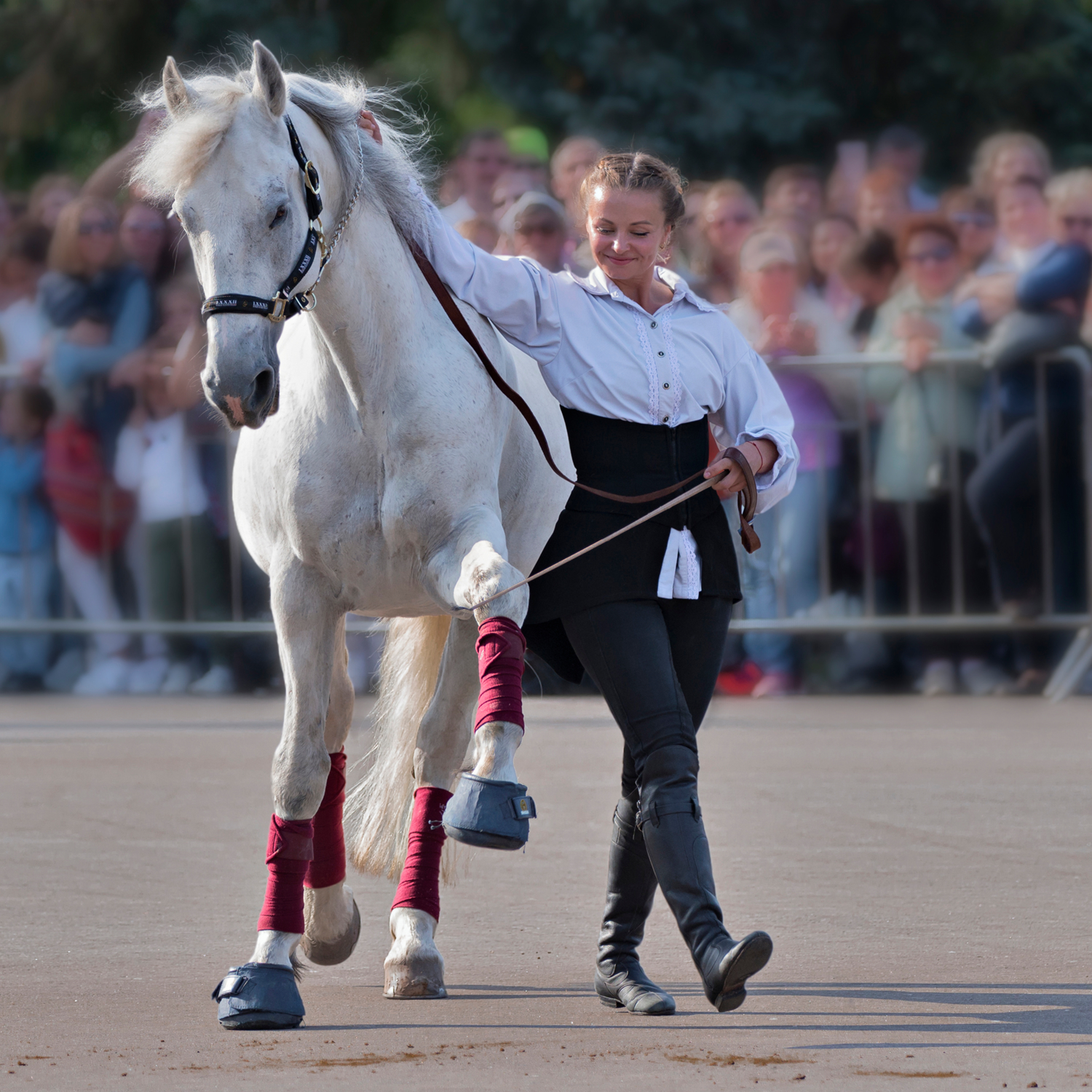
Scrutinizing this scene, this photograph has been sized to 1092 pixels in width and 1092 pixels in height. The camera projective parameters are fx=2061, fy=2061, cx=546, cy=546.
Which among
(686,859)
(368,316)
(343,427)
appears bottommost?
(686,859)

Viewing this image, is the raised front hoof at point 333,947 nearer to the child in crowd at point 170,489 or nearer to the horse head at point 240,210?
the horse head at point 240,210

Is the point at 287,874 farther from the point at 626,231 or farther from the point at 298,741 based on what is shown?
the point at 626,231

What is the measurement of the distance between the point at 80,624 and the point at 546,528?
17.6 ft

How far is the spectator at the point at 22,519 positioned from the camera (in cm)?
1037

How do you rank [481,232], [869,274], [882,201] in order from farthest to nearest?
[882,201]
[869,274]
[481,232]

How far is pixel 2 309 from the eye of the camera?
10.9 meters

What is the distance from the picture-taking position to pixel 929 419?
31.6 feet

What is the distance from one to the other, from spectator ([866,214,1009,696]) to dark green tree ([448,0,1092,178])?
642 centimetres

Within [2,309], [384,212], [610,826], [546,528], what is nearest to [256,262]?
[384,212]

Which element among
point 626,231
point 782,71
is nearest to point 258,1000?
point 626,231

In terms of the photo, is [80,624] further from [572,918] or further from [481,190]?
[572,918]

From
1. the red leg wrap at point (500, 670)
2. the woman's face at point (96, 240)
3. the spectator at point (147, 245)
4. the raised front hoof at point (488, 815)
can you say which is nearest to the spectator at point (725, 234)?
the spectator at point (147, 245)

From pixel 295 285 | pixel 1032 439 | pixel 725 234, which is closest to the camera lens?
pixel 295 285

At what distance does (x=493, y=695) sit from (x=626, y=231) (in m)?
1.15
